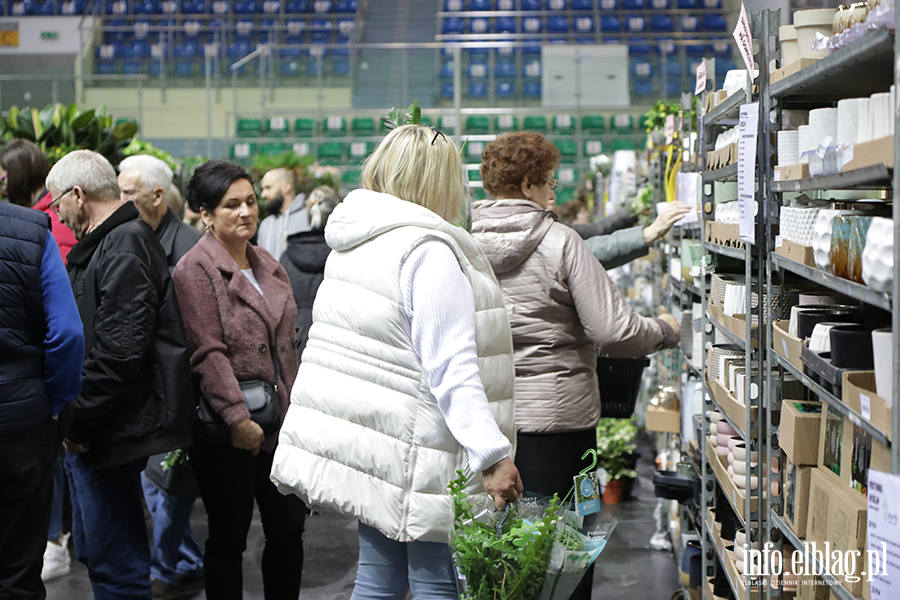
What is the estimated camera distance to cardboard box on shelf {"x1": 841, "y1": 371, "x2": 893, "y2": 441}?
1.26 meters

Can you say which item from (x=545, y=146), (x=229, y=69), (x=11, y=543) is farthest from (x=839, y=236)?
(x=229, y=69)

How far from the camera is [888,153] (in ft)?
3.91

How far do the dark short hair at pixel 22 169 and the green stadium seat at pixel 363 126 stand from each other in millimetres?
9439

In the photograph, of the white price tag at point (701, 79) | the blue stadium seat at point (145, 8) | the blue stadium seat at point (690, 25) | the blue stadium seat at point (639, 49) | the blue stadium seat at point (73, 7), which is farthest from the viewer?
the blue stadium seat at point (145, 8)

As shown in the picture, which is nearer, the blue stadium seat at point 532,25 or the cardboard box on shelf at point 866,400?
the cardboard box on shelf at point 866,400

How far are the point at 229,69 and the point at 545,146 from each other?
1161 centimetres

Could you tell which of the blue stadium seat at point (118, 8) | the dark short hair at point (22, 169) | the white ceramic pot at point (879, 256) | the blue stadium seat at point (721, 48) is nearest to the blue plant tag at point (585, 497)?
the white ceramic pot at point (879, 256)

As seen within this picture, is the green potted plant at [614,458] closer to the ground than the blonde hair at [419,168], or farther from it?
closer to the ground

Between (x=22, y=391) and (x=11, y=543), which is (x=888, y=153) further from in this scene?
(x=11, y=543)

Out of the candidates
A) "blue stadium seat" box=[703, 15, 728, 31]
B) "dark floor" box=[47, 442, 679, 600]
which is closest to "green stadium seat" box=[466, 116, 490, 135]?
"blue stadium seat" box=[703, 15, 728, 31]

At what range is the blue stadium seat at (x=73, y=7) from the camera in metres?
15.3

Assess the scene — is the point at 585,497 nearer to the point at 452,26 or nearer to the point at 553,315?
the point at 553,315

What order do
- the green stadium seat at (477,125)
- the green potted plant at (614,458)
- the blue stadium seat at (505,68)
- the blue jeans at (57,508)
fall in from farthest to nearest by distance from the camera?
the green stadium seat at (477,125), the blue stadium seat at (505,68), the green potted plant at (614,458), the blue jeans at (57,508)

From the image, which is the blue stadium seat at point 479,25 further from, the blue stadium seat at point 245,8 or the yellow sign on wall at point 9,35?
the yellow sign on wall at point 9,35
